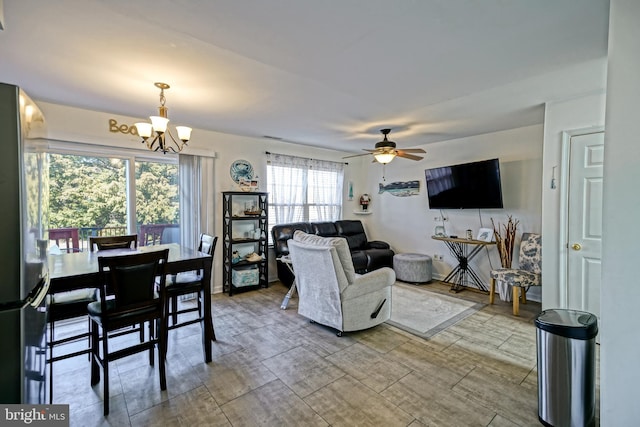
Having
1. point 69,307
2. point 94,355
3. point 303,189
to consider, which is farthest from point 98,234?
point 303,189

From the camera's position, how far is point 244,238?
4.77 m

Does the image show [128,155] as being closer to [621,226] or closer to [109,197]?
[109,197]

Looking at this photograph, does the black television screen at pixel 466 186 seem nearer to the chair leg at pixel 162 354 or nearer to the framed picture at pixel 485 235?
the framed picture at pixel 485 235

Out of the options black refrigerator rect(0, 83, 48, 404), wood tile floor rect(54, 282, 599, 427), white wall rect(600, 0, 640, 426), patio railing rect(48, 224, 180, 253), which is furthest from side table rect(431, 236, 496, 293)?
black refrigerator rect(0, 83, 48, 404)

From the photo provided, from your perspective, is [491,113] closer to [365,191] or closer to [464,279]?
[464,279]

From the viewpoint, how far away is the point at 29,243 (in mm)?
980

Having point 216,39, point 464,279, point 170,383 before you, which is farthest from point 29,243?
point 464,279

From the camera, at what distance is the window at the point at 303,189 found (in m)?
5.34

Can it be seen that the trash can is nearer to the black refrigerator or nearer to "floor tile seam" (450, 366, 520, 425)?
"floor tile seam" (450, 366, 520, 425)

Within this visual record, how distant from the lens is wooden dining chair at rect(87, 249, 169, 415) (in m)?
1.97

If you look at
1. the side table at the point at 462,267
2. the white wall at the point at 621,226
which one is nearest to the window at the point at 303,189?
the side table at the point at 462,267

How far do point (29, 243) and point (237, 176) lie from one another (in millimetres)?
3929

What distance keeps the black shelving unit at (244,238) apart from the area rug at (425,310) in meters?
2.25

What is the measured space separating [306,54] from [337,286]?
2.15 metres
